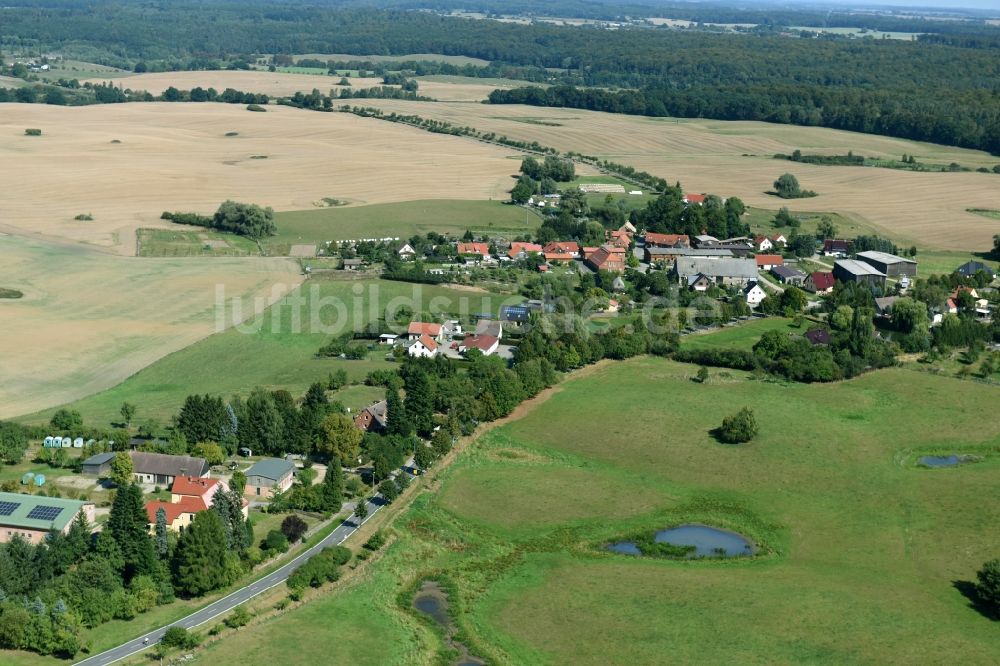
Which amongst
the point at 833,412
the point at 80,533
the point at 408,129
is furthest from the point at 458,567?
the point at 408,129

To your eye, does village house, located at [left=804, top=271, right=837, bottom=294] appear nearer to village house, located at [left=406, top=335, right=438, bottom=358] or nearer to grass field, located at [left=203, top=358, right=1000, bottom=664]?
grass field, located at [left=203, top=358, right=1000, bottom=664]

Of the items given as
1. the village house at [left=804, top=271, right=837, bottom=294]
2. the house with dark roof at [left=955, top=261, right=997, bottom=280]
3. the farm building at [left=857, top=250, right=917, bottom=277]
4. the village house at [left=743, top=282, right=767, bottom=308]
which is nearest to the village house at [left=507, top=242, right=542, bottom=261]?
the village house at [left=743, top=282, right=767, bottom=308]

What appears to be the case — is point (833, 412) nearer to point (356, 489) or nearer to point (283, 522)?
point (356, 489)

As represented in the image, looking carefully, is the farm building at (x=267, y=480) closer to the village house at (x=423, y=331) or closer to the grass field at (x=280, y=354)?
the grass field at (x=280, y=354)

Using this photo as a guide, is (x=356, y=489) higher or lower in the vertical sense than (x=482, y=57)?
lower

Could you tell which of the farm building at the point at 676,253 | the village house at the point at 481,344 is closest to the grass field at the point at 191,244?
the village house at the point at 481,344

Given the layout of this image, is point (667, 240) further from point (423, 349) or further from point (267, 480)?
point (267, 480)
